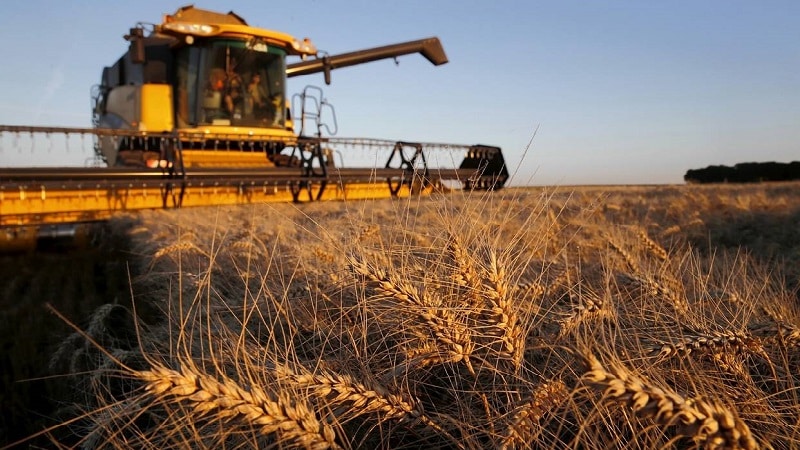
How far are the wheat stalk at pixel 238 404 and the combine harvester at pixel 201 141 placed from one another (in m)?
6.57

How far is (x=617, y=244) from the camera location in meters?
2.76

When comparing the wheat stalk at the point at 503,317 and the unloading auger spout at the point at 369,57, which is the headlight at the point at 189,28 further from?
the wheat stalk at the point at 503,317

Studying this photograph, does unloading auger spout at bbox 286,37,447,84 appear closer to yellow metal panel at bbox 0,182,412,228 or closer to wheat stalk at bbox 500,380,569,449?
yellow metal panel at bbox 0,182,412,228

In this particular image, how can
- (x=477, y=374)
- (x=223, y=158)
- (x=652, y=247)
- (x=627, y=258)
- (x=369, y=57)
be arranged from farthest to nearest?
(x=369, y=57) < (x=223, y=158) < (x=652, y=247) < (x=627, y=258) < (x=477, y=374)

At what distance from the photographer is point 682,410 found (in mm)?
721

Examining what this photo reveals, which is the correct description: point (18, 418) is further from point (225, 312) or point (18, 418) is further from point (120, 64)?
point (120, 64)

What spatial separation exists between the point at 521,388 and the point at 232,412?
0.61m

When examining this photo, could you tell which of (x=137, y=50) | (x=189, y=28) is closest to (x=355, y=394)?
(x=189, y=28)

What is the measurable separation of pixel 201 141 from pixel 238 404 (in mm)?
9232

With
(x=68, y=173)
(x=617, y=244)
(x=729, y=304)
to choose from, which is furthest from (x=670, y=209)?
(x=68, y=173)

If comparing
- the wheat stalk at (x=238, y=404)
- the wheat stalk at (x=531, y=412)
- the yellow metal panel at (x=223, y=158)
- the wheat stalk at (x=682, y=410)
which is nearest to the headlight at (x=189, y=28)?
the yellow metal panel at (x=223, y=158)

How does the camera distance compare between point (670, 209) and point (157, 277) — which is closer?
point (157, 277)

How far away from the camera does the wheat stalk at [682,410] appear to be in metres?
0.72

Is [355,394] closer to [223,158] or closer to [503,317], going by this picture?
[503,317]
